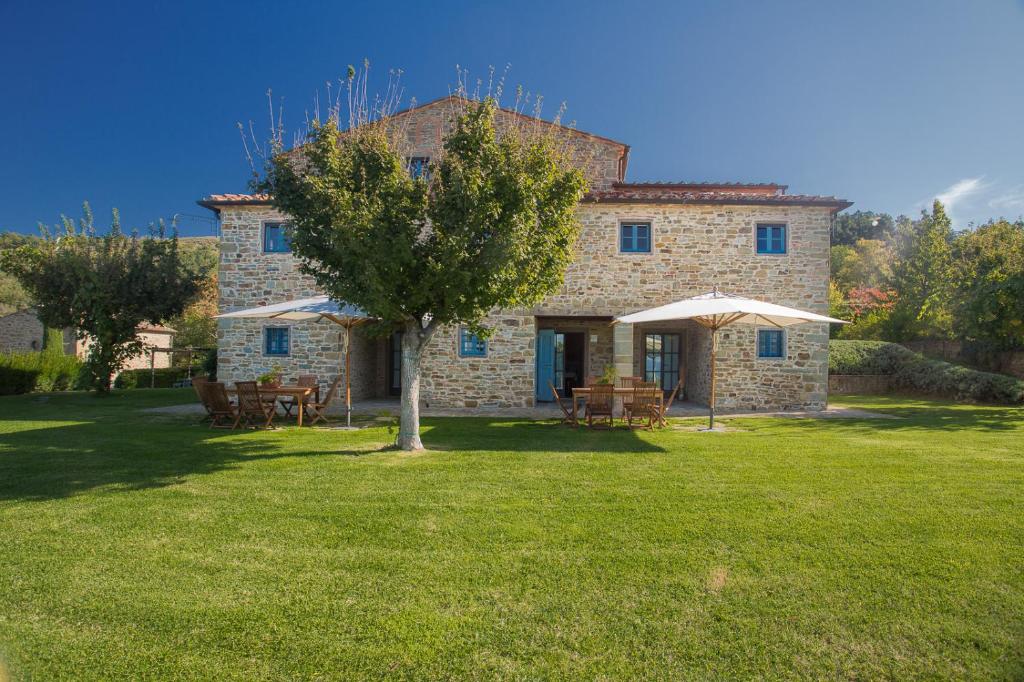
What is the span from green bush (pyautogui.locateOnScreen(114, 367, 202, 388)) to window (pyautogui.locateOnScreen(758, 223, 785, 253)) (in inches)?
1001

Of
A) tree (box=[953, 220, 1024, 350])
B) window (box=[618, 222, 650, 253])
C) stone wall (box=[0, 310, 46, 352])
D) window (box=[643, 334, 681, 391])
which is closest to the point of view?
window (box=[618, 222, 650, 253])

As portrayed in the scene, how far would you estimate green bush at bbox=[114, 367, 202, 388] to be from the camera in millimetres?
22703

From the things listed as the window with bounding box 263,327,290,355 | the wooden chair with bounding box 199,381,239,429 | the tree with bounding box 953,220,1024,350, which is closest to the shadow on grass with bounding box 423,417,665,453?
the wooden chair with bounding box 199,381,239,429

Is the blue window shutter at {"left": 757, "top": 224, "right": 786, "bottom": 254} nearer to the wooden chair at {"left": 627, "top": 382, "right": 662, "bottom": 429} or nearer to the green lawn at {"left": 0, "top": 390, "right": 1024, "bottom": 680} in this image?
the wooden chair at {"left": 627, "top": 382, "right": 662, "bottom": 429}

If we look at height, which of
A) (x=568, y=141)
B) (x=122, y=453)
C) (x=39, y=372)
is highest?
(x=568, y=141)

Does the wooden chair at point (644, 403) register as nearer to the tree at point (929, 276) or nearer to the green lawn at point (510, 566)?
the green lawn at point (510, 566)

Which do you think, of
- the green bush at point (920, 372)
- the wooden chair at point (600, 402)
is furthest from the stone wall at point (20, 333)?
the green bush at point (920, 372)

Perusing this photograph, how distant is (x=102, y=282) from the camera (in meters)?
16.2

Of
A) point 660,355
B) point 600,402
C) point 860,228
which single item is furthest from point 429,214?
point 860,228

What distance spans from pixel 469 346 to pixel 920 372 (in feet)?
53.3

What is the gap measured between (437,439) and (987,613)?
23.3 feet

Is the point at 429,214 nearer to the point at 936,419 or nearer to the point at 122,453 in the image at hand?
the point at 122,453

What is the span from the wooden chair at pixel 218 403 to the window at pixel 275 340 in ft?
14.0

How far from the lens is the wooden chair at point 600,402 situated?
9523 mm
